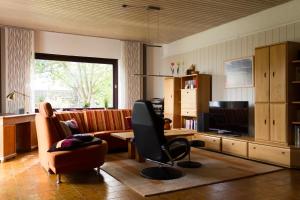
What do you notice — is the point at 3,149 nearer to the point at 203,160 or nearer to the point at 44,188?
the point at 44,188

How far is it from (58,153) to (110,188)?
810 mm

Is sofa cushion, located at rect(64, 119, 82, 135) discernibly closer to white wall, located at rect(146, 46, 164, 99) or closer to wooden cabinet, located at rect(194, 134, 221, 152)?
wooden cabinet, located at rect(194, 134, 221, 152)

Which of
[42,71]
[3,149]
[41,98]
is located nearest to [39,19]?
[42,71]

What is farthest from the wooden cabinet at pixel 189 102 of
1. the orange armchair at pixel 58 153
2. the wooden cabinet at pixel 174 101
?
the orange armchair at pixel 58 153

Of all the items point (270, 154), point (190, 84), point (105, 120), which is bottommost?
point (270, 154)

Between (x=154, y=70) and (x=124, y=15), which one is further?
(x=154, y=70)

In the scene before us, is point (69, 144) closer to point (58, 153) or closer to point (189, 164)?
point (58, 153)

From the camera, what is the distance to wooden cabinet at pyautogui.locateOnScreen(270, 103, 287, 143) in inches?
172

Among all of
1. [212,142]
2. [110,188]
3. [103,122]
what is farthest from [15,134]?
[212,142]

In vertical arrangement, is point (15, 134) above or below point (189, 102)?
below

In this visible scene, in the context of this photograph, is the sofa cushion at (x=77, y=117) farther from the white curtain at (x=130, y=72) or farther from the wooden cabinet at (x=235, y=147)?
the wooden cabinet at (x=235, y=147)

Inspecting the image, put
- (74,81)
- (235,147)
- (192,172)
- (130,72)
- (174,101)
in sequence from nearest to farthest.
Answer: (192,172) < (235,147) < (174,101) < (74,81) < (130,72)

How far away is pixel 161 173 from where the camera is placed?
3824 mm

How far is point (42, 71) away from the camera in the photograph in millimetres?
6789
